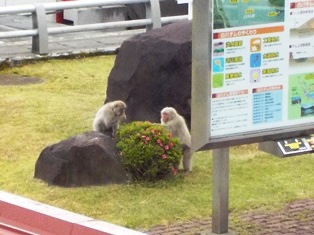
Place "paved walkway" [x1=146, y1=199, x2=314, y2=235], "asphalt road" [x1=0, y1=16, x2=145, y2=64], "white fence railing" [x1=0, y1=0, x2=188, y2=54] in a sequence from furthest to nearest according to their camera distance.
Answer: "asphalt road" [x1=0, y1=16, x2=145, y2=64] < "white fence railing" [x1=0, y1=0, x2=188, y2=54] < "paved walkway" [x1=146, y1=199, x2=314, y2=235]

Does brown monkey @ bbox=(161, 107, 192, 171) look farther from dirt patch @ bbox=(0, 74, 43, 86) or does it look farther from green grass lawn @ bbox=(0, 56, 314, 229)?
dirt patch @ bbox=(0, 74, 43, 86)

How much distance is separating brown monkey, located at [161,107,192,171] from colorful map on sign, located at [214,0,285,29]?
8.17 ft

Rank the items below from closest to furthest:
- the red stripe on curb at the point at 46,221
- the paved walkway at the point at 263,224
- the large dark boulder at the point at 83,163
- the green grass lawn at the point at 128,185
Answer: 1. the red stripe on curb at the point at 46,221
2. the paved walkway at the point at 263,224
3. the green grass lawn at the point at 128,185
4. the large dark boulder at the point at 83,163

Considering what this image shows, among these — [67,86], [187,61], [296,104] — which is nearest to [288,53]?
[296,104]

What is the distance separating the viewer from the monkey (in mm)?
12570

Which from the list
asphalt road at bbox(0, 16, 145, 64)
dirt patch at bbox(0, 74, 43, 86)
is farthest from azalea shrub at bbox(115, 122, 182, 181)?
asphalt road at bbox(0, 16, 145, 64)

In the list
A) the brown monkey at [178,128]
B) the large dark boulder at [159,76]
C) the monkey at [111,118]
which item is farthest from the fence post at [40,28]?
the brown monkey at [178,128]

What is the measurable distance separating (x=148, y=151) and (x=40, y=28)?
7615mm

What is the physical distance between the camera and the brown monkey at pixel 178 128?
11844 mm

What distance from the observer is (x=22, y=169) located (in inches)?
477

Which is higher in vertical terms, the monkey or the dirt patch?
the monkey

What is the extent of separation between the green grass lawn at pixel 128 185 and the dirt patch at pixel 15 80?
0.89 metres

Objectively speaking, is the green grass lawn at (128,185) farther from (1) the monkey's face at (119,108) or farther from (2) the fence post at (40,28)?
(2) the fence post at (40,28)

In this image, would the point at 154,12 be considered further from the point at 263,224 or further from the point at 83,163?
the point at 263,224
